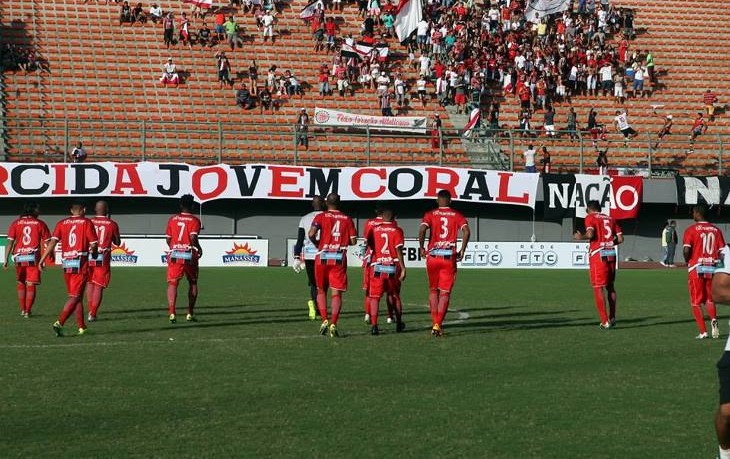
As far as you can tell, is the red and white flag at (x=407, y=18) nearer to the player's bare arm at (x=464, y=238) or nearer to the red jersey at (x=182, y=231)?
the red jersey at (x=182, y=231)

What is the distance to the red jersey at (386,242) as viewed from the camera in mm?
16984

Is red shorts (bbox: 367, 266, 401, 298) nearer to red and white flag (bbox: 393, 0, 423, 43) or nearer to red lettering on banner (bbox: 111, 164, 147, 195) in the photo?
red lettering on banner (bbox: 111, 164, 147, 195)

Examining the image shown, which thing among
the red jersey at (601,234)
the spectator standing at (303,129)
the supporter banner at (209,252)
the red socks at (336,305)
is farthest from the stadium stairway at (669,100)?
the red socks at (336,305)

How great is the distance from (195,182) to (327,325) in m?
23.7

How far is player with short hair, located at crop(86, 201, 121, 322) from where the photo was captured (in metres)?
17.9

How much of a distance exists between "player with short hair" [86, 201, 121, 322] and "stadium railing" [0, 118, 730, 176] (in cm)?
2196

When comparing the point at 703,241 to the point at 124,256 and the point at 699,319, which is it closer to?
the point at 699,319

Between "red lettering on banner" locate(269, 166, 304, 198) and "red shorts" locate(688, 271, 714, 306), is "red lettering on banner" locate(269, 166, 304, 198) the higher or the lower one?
the higher one

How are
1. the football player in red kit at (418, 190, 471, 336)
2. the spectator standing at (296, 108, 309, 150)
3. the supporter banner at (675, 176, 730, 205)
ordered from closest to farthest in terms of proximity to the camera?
the football player in red kit at (418, 190, 471, 336), the supporter banner at (675, 176, 730, 205), the spectator standing at (296, 108, 309, 150)

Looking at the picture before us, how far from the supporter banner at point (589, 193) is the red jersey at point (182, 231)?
2462 cm

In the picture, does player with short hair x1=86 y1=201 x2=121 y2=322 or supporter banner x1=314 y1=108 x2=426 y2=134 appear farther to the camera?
supporter banner x1=314 y1=108 x2=426 y2=134

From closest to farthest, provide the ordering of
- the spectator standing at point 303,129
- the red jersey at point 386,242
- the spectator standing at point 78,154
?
the red jersey at point 386,242
the spectator standing at point 78,154
the spectator standing at point 303,129

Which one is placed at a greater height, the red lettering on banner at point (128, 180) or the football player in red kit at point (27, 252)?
the red lettering on banner at point (128, 180)

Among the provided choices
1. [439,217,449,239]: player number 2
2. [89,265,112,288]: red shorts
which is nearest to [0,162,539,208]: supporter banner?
[89,265,112,288]: red shorts
